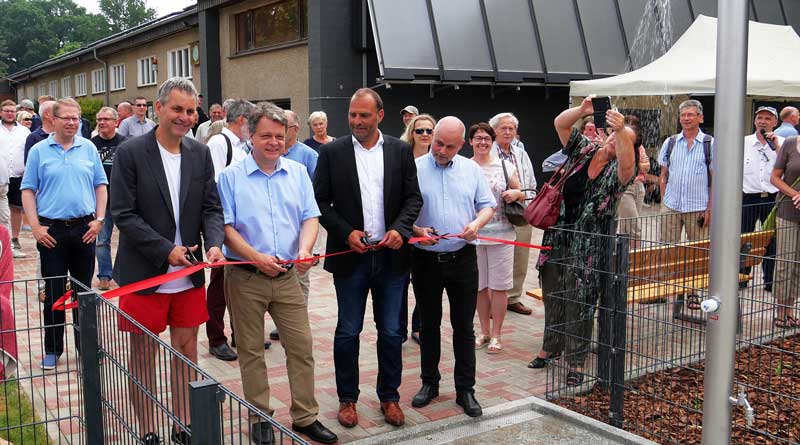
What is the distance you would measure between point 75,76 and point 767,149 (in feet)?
119

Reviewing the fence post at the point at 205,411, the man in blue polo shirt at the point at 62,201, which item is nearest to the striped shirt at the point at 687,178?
the man in blue polo shirt at the point at 62,201

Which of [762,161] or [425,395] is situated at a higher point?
[762,161]

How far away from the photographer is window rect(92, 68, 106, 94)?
33.8m

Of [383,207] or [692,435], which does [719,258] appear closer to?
[692,435]

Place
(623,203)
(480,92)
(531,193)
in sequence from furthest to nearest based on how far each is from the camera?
(480,92) → (623,203) → (531,193)

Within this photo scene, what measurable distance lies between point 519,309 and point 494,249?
162 cm

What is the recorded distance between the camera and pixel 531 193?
7.68 m

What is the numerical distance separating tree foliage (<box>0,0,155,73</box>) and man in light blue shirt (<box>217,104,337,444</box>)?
99311mm

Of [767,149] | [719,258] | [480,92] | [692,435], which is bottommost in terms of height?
[692,435]

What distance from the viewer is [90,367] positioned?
3385 millimetres

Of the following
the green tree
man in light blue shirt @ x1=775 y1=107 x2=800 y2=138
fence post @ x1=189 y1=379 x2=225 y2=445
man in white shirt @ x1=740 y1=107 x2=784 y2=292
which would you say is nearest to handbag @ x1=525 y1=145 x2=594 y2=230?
fence post @ x1=189 y1=379 x2=225 y2=445

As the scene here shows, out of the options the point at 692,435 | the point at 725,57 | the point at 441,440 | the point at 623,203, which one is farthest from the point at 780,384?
the point at 623,203

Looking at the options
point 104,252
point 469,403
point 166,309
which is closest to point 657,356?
point 469,403

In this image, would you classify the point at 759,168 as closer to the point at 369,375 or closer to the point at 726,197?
the point at 369,375
